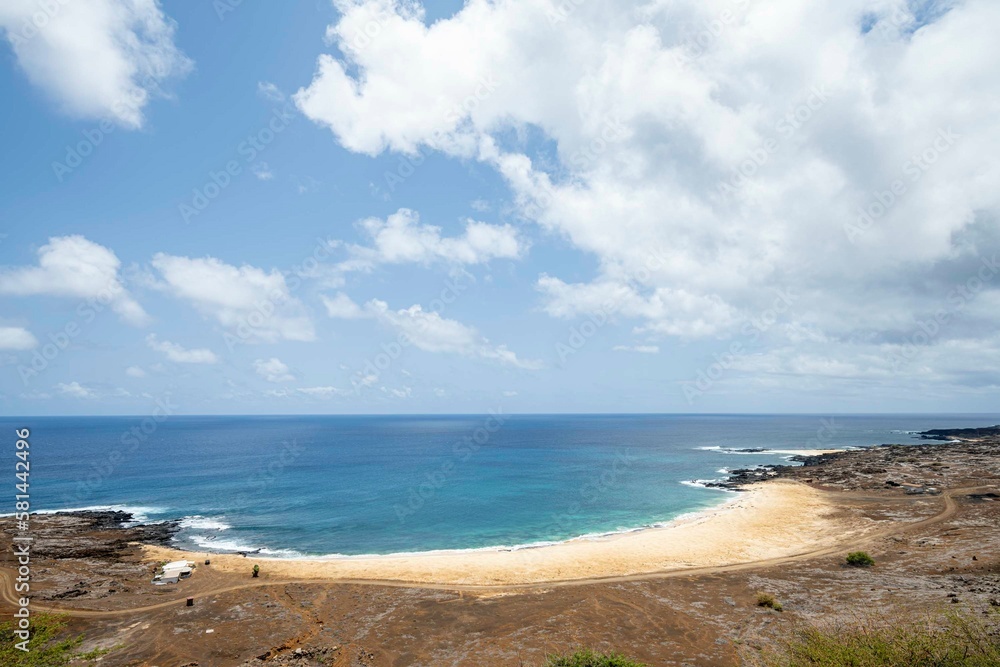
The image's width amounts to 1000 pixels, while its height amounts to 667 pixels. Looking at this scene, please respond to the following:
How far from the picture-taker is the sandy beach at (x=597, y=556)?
119 feet

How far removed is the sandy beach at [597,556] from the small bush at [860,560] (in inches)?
192

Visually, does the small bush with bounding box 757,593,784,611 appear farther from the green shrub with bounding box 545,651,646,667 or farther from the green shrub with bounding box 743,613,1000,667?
the green shrub with bounding box 545,651,646,667

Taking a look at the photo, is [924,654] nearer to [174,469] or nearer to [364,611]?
[364,611]

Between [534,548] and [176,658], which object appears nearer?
[176,658]

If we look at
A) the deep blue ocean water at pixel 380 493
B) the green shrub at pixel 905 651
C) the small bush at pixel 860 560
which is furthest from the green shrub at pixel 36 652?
the small bush at pixel 860 560

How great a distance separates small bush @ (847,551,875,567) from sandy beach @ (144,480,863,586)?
16.0ft

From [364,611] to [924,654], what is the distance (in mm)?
27867

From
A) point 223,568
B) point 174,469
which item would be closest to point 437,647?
point 223,568

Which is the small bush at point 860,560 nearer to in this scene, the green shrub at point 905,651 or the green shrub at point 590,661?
the green shrub at point 905,651

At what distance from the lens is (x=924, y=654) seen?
15367 mm

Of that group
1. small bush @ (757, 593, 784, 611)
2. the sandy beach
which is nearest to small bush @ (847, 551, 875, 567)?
the sandy beach

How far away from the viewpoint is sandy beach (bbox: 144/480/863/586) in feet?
119

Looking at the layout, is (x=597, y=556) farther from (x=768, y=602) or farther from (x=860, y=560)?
(x=860, y=560)

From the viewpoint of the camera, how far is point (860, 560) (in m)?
34.9
